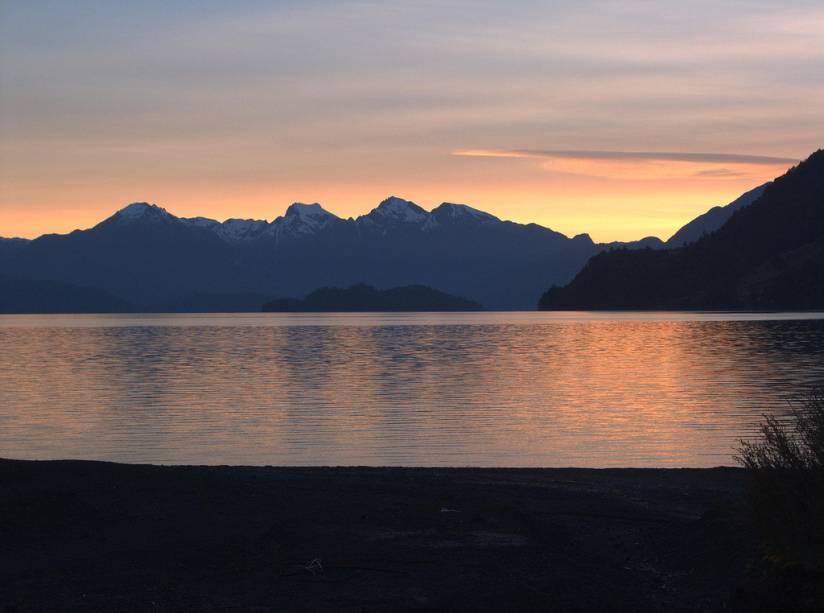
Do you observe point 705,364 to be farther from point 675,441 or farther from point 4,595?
point 4,595

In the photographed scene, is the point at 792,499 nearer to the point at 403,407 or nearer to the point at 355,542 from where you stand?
the point at 355,542

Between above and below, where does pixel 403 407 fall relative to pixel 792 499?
below

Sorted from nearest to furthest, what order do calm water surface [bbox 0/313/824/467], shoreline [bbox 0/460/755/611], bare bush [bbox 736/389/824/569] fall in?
bare bush [bbox 736/389/824/569], shoreline [bbox 0/460/755/611], calm water surface [bbox 0/313/824/467]

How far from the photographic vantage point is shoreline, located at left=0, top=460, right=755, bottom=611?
48.6ft

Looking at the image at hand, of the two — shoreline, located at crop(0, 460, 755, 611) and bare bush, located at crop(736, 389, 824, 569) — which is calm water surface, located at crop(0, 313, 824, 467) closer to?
shoreline, located at crop(0, 460, 755, 611)

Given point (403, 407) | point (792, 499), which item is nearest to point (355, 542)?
point (792, 499)

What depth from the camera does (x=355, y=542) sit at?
17750 mm

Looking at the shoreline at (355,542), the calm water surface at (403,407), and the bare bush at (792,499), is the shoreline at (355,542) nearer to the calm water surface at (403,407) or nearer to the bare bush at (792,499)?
the bare bush at (792,499)

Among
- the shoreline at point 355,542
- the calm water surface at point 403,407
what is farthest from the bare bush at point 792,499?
the calm water surface at point 403,407

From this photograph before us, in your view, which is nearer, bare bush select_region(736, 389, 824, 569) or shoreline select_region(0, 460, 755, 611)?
bare bush select_region(736, 389, 824, 569)

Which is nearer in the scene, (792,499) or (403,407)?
(792,499)

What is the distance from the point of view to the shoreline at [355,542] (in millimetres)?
14805

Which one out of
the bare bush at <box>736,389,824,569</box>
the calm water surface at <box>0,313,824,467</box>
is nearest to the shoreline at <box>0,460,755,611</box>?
the bare bush at <box>736,389,824,569</box>

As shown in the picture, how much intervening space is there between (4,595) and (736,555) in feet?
34.2
